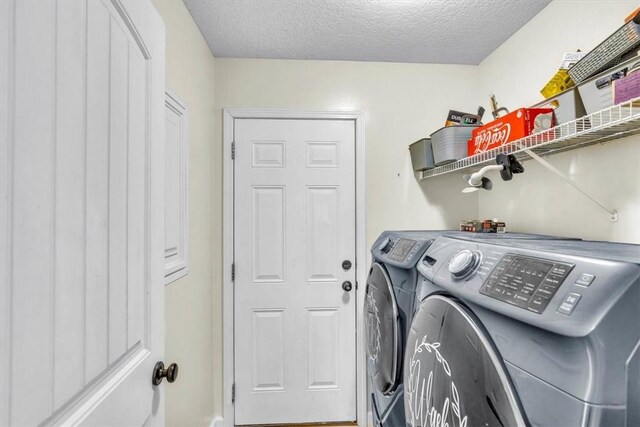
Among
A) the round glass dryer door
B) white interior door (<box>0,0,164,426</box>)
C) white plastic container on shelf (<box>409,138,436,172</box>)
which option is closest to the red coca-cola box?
white plastic container on shelf (<box>409,138,436,172</box>)

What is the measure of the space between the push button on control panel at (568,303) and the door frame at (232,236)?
1.67 m

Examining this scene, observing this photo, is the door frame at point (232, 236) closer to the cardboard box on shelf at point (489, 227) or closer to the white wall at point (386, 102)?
the white wall at point (386, 102)

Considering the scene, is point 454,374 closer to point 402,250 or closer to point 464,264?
point 464,264

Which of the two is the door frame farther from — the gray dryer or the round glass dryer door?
the gray dryer

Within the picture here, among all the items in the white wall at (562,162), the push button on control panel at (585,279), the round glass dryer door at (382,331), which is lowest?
the round glass dryer door at (382,331)

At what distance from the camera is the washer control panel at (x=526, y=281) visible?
1.92 feet

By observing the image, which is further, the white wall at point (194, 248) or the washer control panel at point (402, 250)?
the white wall at point (194, 248)

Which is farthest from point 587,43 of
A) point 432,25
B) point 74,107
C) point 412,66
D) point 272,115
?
point 74,107

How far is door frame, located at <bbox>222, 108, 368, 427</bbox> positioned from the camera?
7.05 feet

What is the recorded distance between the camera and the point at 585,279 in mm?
537

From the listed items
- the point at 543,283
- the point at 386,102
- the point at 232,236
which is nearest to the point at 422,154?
the point at 386,102

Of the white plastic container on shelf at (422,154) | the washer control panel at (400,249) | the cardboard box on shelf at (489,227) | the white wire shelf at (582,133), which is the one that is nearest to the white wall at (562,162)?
the white wire shelf at (582,133)

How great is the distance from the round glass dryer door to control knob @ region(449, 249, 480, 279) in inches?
18.2

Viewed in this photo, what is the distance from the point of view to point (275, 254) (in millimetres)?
2189
